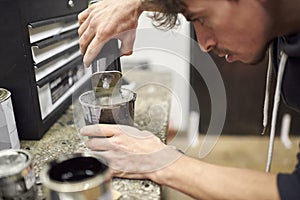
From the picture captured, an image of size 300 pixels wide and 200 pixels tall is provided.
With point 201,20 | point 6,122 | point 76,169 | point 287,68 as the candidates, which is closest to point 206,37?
point 201,20

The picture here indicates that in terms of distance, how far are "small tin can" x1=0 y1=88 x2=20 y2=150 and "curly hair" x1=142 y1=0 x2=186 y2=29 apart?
1.16 ft

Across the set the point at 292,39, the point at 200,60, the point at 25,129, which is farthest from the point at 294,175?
the point at 200,60

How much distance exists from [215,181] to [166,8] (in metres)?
0.33

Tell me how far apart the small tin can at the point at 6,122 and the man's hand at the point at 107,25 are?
0.19m

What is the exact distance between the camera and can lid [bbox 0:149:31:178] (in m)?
0.45

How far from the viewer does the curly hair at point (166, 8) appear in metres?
0.55

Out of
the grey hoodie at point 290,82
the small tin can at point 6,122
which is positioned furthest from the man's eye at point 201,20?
the small tin can at point 6,122

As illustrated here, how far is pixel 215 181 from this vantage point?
563mm

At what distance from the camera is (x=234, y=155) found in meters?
1.77

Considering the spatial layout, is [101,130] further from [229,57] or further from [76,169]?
[229,57]

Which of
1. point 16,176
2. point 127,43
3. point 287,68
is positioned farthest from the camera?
point 127,43

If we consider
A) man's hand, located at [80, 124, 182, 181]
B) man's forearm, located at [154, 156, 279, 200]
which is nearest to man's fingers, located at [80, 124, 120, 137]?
man's hand, located at [80, 124, 182, 181]

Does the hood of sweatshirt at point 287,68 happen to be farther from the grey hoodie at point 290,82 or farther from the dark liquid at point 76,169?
the dark liquid at point 76,169

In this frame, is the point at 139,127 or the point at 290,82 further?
the point at 139,127
